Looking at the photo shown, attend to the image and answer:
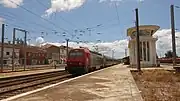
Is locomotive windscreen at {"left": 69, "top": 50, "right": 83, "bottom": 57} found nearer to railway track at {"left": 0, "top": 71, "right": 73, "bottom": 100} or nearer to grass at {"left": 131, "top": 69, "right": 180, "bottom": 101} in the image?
railway track at {"left": 0, "top": 71, "right": 73, "bottom": 100}

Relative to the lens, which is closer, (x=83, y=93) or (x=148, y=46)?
(x=83, y=93)

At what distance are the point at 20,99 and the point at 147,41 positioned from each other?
38968 millimetres

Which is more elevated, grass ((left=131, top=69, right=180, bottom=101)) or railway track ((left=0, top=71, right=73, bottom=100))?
grass ((left=131, top=69, right=180, bottom=101))

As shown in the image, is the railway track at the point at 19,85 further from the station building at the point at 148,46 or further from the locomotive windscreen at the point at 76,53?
the station building at the point at 148,46

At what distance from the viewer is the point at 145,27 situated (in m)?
46.6

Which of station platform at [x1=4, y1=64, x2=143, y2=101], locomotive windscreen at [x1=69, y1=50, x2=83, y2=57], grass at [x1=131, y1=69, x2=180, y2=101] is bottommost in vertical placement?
grass at [x1=131, y1=69, x2=180, y2=101]

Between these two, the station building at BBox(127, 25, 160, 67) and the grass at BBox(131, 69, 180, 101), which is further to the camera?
the station building at BBox(127, 25, 160, 67)

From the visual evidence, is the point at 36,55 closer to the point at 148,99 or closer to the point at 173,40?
the point at 173,40

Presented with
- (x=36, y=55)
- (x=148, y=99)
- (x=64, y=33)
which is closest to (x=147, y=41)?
(x=64, y=33)

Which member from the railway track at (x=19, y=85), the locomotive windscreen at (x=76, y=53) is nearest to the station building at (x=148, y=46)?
the locomotive windscreen at (x=76, y=53)

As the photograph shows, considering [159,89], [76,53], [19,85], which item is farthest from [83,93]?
[76,53]

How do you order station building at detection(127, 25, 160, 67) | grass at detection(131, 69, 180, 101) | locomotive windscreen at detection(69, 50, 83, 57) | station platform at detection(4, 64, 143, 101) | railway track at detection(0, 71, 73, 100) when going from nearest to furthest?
1. station platform at detection(4, 64, 143, 101)
2. grass at detection(131, 69, 180, 101)
3. railway track at detection(0, 71, 73, 100)
4. locomotive windscreen at detection(69, 50, 83, 57)
5. station building at detection(127, 25, 160, 67)

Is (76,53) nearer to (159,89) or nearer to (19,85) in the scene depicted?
(19,85)

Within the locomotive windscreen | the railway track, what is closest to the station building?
the locomotive windscreen
